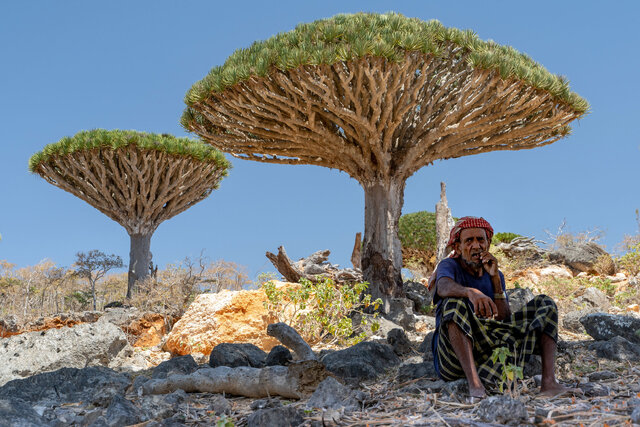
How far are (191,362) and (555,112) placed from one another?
8.48 metres

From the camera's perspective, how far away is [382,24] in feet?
28.3

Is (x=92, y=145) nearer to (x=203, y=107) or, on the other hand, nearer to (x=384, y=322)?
(x=203, y=107)

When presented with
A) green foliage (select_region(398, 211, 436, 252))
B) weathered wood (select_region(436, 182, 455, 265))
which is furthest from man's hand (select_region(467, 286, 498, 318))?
green foliage (select_region(398, 211, 436, 252))

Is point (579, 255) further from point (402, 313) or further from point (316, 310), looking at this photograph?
point (316, 310)

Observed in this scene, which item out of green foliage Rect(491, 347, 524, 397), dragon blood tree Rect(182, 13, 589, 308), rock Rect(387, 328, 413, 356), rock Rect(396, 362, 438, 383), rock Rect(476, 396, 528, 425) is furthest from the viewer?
dragon blood tree Rect(182, 13, 589, 308)

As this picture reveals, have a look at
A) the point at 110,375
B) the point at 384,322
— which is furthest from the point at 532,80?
the point at 110,375

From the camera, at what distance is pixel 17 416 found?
2.89 m

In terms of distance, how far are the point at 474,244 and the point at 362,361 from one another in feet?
4.49

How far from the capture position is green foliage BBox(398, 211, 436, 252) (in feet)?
55.6

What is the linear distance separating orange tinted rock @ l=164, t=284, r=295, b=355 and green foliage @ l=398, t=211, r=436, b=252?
10.2 metres

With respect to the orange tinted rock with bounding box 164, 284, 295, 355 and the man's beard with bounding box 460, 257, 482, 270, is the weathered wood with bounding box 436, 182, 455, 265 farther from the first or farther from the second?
the man's beard with bounding box 460, 257, 482, 270

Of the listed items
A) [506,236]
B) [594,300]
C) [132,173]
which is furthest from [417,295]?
[132,173]

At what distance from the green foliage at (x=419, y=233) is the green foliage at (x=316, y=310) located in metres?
10.0

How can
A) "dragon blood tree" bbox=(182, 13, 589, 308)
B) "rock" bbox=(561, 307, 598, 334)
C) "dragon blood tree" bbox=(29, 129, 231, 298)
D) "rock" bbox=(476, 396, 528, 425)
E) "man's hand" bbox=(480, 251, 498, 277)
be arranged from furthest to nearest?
"dragon blood tree" bbox=(29, 129, 231, 298), "dragon blood tree" bbox=(182, 13, 589, 308), "rock" bbox=(561, 307, 598, 334), "man's hand" bbox=(480, 251, 498, 277), "rock" bbox=(476, 396, 528, 425)
